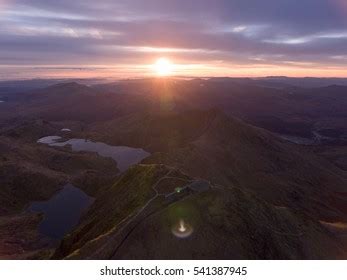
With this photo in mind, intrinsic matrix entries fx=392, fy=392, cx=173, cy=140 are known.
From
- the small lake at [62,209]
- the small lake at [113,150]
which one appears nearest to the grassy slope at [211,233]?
the small lake at [62,209]

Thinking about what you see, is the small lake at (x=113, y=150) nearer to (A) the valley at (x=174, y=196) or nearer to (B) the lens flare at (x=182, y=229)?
(A) the valley at (x=174, y=196)

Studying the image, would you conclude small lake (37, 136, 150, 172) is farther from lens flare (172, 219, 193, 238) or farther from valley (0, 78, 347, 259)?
lens flare (172, 219, 193, 238)

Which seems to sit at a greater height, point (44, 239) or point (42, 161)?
point (44, 239)

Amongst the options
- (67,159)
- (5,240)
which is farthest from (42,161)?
(5,240)

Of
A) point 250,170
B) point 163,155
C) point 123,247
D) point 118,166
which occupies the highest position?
point 123,247

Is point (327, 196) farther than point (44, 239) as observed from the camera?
Yes

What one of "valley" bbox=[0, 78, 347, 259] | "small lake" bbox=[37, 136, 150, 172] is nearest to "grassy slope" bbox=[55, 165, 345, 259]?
"valley" bbox=[0, 78, 347, 259]

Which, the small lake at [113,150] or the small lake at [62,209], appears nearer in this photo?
the small lake at [62,209]

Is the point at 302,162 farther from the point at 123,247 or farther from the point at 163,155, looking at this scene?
the point at 123,247
